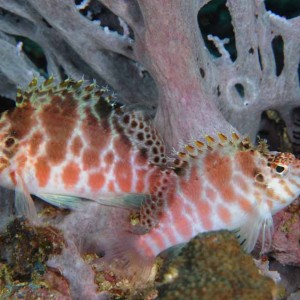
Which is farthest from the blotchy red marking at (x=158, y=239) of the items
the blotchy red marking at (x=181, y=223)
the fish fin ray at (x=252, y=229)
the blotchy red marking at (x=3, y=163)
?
the blotchy red marking at (x=3, y=163)

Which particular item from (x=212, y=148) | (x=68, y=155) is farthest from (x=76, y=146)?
(x=212, y=148)

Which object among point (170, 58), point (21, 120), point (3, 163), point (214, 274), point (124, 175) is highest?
point (170, 58)

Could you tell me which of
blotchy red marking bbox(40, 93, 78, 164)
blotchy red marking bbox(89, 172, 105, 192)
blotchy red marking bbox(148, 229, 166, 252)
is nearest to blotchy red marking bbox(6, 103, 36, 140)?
blotchy red marking bbox(40, 93, 78, 164)

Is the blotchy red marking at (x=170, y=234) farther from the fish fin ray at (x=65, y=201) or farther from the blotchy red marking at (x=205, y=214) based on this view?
the fish fin ray at (x=65, y=201)

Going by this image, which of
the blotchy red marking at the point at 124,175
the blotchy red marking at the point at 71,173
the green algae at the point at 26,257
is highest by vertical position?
the blotchy red marking at the point at 124,175

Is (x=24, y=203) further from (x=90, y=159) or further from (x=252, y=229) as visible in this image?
(x=252, y=229)

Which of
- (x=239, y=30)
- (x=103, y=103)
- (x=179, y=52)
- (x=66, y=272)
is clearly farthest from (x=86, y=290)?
(x=239, y=30)
